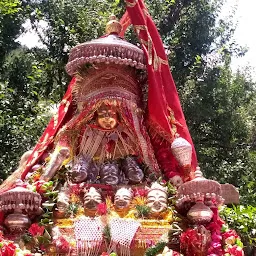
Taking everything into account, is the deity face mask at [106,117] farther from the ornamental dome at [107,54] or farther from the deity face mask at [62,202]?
the deity face mask at [62,202]

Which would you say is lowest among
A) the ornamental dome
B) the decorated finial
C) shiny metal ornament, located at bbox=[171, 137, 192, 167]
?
shiny metal ornament, located at bbox=[171, 137, 192, 167]

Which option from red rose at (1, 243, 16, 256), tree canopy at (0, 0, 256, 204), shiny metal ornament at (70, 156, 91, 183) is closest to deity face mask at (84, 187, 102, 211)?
shiny metal ornament at (70, 156, 91, 183)

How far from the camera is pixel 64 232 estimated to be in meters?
5.07

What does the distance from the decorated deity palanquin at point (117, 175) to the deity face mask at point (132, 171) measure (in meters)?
0.01

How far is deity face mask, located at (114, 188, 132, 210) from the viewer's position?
5305 millimetres

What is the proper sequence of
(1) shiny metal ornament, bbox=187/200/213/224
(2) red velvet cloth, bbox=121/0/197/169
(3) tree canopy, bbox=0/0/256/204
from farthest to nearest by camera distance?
(3) tree canopy, bbox=0/0/256/204, (2) red velvet cloth, bbox=121/0/197/169, (1) shiny metal ornament, bbox=187/200/213/224

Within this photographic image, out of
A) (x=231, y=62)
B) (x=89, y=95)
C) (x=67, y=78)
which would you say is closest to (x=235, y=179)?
(x=231, y=62)

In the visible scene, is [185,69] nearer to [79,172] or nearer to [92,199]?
[79,172]

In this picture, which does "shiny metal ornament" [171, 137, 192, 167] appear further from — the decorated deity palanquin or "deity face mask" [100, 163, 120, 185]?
"deity face mask" [100, 163, 120, 185]

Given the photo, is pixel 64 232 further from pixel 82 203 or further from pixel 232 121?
pixel 232 121

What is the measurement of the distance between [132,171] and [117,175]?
0.56ft

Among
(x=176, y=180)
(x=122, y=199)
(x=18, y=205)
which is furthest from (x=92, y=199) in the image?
(x=176, y=180)

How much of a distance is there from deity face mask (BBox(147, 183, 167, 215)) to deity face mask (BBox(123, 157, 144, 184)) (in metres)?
0.32

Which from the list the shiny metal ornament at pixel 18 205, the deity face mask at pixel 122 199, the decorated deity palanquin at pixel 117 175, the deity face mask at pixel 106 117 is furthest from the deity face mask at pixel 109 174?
the shiny metal ornament at pixel 18 205
